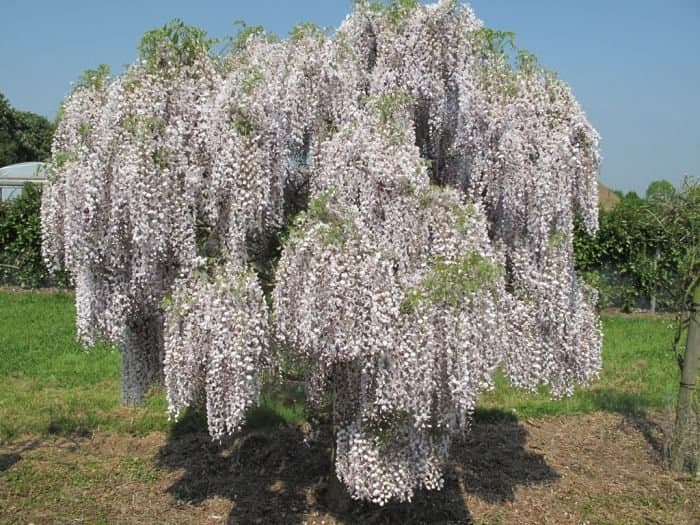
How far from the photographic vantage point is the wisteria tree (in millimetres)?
4457

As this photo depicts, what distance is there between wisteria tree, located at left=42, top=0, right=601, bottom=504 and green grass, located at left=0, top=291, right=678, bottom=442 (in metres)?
1.85

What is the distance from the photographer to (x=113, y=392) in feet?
29.8

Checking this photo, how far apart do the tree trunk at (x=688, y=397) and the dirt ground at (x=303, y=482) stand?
0.85 feet

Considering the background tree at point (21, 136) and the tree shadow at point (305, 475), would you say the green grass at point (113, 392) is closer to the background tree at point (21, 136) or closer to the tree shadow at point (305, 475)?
the tree shadow at point (305, 475)

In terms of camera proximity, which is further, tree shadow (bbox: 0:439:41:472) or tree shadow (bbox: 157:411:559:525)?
tree shadow (bbox: 0:439:41:472)

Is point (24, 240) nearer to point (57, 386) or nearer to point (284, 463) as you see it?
point (57, 386)

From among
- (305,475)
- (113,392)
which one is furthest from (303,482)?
(113,392)

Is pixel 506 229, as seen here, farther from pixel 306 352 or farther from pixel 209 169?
pixel 209 169

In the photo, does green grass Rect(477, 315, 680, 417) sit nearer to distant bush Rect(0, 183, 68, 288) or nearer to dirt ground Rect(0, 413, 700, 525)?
dirt ground Rect(0, 413, 700, 525)

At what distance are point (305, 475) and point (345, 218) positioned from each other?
3.49 m

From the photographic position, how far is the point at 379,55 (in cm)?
547

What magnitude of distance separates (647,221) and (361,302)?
5.01m

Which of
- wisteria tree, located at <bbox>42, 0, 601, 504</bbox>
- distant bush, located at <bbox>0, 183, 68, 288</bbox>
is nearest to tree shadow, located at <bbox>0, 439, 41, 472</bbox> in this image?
wisteria tree, located at <bbox>42, 0, 601, 504</bbox>

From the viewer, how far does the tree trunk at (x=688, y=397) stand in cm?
692
